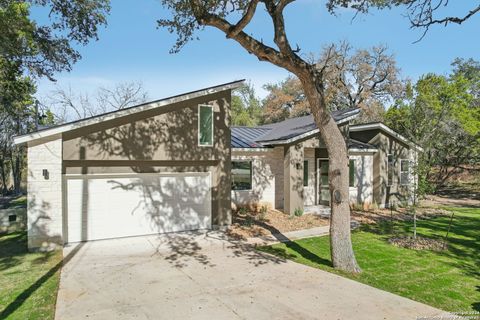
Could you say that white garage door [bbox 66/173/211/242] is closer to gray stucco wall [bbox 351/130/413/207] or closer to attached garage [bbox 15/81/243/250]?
attached garage [bbox 15/81/243/250]

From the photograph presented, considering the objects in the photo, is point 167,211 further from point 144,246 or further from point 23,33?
point 23,33

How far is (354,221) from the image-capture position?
14102 millimetres

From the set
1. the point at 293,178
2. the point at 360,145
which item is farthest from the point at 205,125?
the point at 360,145

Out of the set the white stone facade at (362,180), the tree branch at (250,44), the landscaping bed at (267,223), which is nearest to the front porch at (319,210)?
the landscaping bed at (267,223)

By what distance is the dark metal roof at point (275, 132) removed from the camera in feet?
51.0

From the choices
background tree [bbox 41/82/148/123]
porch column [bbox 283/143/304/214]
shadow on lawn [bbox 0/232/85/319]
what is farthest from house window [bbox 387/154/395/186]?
background tree [bbox 41/82/148/123]

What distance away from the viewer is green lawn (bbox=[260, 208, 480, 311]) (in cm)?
666

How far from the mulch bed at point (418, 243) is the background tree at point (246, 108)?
32327mm

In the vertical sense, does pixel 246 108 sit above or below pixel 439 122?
above

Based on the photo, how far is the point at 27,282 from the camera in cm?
713

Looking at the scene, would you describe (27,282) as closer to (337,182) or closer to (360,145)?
(337,182)

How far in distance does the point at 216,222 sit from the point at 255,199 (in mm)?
4146

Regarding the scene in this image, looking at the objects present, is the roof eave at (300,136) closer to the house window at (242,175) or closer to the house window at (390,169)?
the house window at (242,175)

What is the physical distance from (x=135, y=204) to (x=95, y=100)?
27.1m
